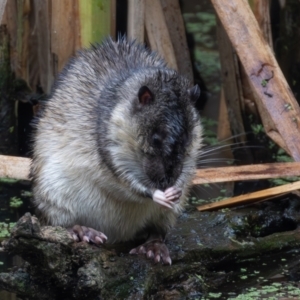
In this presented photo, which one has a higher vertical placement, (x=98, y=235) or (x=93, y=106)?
(x=93, y=106)

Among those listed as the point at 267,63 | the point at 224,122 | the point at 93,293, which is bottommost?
the point at 93,293

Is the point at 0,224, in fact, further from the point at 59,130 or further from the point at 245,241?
the point at 245,241

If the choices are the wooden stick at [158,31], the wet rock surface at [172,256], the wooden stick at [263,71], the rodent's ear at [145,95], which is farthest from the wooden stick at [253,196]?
the wooden stick at [158,31]

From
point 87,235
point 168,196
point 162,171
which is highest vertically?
point 162,171

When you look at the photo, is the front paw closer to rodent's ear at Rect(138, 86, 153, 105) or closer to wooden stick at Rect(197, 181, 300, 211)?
rodent's ear at Rect(138, 86, 153, 105)

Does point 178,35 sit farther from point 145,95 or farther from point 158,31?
point 145,95

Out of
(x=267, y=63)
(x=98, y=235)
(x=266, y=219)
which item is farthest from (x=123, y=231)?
(x=267, y=63)

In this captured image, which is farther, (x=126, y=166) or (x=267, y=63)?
(x=267, y=63)

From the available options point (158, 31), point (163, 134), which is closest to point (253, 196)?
point (163, 134)
